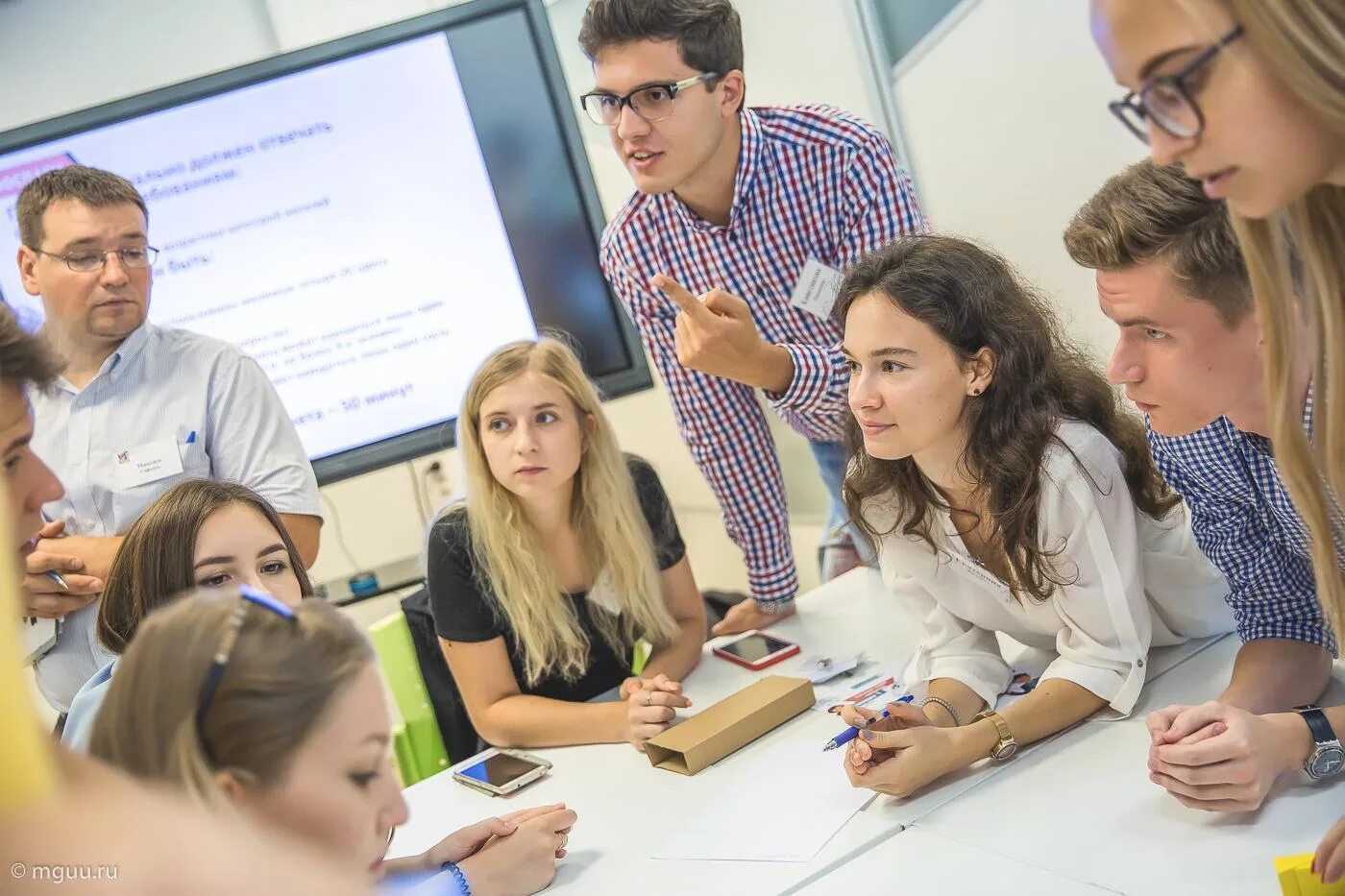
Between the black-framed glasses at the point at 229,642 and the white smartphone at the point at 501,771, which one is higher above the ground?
the black-framed glasses at the point at 229,642

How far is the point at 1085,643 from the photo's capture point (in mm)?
1589

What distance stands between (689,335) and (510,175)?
102 cm

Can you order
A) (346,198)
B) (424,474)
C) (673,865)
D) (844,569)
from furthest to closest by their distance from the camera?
(424,474), (346,198), (844,569), (673,865)

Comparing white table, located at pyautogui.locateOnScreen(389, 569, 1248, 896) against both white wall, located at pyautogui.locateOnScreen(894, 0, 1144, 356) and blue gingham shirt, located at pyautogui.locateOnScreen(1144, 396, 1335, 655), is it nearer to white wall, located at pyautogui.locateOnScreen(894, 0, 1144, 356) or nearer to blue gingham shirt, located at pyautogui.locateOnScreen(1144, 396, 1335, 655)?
blue gingham shirt, located at pyautogui.locateOnScreen(1144, 396, 1335, 655)

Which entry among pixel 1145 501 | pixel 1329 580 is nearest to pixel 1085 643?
pixel 1145 501

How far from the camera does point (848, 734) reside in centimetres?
153

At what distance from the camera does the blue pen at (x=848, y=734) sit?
4.90ft

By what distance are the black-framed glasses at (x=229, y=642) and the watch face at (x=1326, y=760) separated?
104cm

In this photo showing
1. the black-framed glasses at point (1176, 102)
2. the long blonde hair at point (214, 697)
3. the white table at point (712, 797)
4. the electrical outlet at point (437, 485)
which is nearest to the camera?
the long blonde hair at point (214, 697)

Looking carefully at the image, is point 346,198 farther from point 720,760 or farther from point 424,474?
point 720,760

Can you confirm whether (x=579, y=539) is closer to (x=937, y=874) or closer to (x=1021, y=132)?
(x=937, y=874)

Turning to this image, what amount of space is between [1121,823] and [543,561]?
1.15 m

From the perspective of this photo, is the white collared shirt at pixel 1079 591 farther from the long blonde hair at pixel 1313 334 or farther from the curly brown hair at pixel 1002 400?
the long blonde hair at pixel 1313 334

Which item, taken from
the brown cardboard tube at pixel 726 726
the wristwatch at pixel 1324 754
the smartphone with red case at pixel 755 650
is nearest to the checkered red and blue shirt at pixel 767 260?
the smartphone with red case at pixel 755 650
